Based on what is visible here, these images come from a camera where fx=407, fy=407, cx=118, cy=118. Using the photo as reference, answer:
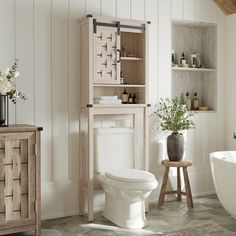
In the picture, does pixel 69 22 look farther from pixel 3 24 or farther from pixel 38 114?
pixel 38 114

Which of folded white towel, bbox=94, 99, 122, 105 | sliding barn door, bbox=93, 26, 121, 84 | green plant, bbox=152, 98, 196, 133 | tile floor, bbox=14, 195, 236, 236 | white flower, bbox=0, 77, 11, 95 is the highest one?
sliding barn door, bbox=93, 26, 121, 84

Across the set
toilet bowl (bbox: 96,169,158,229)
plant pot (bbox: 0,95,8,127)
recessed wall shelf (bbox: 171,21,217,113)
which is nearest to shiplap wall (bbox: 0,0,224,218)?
plant pot (bbox: 0,95,8,127)

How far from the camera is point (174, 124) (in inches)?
176

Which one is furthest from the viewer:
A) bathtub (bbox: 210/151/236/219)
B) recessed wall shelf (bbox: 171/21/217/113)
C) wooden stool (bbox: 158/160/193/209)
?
recessed wall shelf (bbox: 171/21/217/113)

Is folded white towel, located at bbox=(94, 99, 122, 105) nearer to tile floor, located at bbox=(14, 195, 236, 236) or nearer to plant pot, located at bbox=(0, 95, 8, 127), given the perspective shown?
plant pot, located at bbox=(0, 95, 8, 127)

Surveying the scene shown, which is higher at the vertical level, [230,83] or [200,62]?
[200,62]

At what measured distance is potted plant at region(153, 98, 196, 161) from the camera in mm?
4441

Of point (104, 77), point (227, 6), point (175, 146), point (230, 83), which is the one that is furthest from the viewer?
point (230, 83)

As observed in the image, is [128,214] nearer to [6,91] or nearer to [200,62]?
[6,91]

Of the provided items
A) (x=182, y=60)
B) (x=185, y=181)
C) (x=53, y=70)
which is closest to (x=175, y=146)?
(x=185, y=181)

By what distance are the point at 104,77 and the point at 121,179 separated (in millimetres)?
1039

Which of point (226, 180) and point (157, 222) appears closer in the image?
point (226, 180)

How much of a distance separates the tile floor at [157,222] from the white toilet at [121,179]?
0.12 m

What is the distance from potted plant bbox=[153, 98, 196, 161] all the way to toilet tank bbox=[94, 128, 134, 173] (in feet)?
1.59
